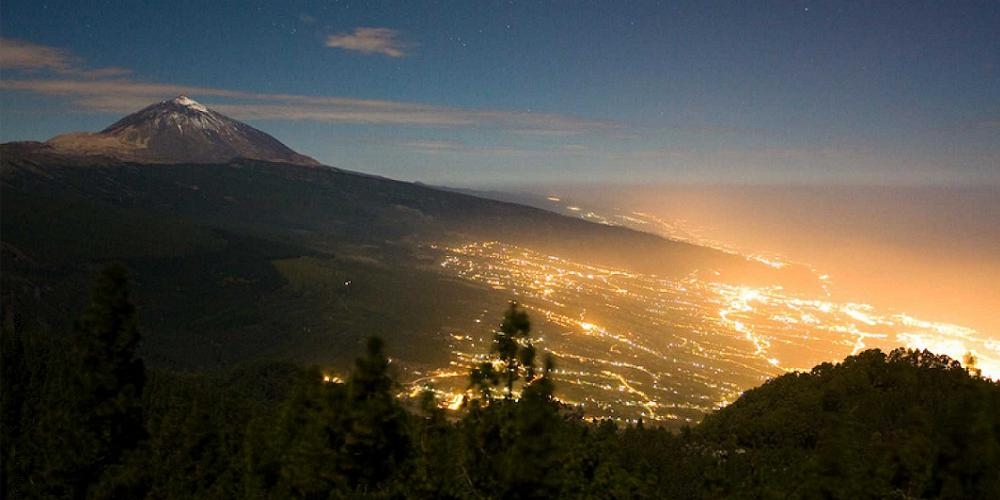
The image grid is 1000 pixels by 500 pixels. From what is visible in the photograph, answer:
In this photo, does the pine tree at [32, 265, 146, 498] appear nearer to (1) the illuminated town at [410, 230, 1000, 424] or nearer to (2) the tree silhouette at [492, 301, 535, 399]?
(2) the tree silhouette at [492, 301, 535, 399]

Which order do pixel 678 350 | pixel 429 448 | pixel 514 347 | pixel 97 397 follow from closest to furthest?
pixel 514 347, pixel 429 448, pixel 97 397, pixel 678 350

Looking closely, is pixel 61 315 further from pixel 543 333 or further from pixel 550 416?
pixel 550 416

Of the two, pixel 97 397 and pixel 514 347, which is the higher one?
pixel 514 347

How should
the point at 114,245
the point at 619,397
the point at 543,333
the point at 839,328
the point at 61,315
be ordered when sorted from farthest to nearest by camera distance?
the point at 114,245 < the point at 839,328 < the point at 543,333 < the point at 61,315 < the point at 619,397

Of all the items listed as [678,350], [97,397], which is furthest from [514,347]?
[678,350]

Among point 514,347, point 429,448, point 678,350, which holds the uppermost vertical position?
point 514,347

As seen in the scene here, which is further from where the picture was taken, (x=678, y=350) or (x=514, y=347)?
(x=678, y=350)

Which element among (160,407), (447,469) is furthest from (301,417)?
(160,407)

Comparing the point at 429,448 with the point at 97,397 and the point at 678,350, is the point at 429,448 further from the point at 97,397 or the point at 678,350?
the point at 678,350

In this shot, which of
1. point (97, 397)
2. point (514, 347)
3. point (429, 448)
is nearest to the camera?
point (514, 347)

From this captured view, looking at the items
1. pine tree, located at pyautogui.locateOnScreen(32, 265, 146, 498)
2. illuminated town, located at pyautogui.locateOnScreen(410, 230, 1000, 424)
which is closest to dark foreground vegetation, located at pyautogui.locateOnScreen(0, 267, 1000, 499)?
pine tree, located at pyautogui.locateOnScreen(32, 265, 146, 498)

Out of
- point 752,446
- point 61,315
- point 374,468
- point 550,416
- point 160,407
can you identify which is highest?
point 550,416
